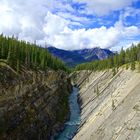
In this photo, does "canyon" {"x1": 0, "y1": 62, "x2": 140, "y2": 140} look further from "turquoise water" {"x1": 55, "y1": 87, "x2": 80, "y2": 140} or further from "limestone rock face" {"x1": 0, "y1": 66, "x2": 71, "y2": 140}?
"turquoise water" {"x1": 55, "y1": 87, "x2": 80, "y2": 140}

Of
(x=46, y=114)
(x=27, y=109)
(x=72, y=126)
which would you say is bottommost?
(x=72, y=126)

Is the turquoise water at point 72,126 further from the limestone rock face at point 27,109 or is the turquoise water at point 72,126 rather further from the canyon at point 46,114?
the limestone rock face at point 27,109

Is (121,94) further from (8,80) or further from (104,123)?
(8,80)

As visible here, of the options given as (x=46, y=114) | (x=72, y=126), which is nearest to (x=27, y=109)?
(x=46, y=114)

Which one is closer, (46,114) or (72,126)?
(46,114)

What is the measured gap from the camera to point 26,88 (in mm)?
89062

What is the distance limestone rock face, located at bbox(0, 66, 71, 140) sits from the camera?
72.1 metres

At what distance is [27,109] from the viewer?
83.5 meters

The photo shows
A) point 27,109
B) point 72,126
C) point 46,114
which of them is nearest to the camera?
point 27,109

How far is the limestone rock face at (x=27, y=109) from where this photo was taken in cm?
7212

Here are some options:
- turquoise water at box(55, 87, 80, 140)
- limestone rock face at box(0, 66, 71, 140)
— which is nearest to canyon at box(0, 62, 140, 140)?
limestone rock face at box(0, 66, 71, 140)

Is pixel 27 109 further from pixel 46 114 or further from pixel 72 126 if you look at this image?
pixel 72 126

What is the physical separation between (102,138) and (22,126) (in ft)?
59.4

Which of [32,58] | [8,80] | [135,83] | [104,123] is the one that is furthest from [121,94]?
[32,58]
